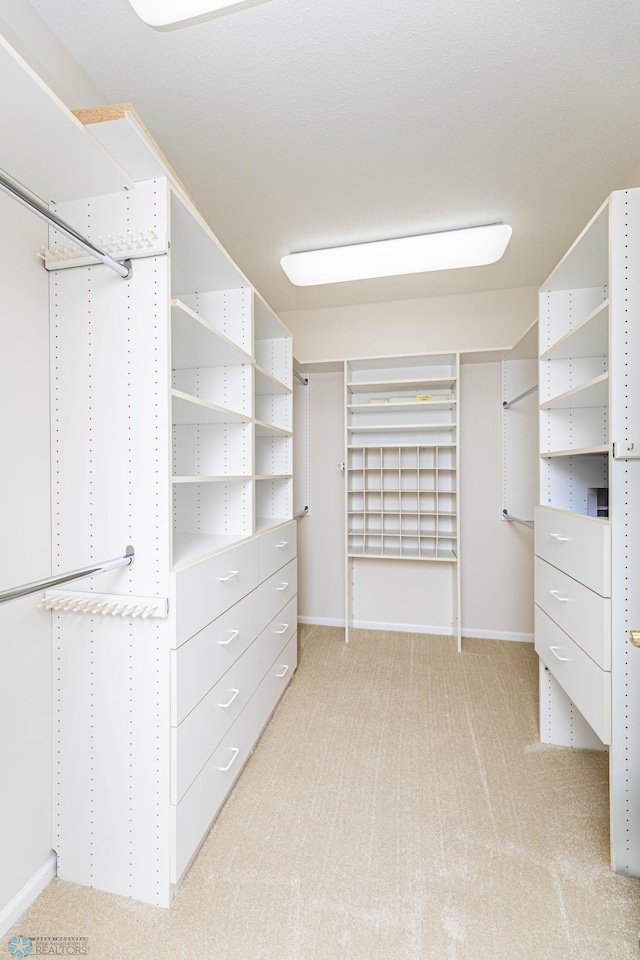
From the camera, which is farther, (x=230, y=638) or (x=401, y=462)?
(x=401, y=462)

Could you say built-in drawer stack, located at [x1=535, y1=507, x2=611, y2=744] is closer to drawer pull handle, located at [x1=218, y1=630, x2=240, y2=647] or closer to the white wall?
drawer pull handle, located at [x1=218, y1=630, x2=240, y2=647]

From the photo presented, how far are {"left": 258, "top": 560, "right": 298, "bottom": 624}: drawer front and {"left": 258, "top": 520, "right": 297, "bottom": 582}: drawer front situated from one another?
0.14 ft

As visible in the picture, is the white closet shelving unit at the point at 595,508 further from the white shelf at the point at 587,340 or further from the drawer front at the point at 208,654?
the drawer front at the point at 208,654

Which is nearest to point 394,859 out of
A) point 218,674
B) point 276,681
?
point 218,674

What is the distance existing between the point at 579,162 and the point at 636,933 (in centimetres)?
270

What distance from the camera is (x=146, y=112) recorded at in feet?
5.27

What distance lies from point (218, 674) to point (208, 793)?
368mm

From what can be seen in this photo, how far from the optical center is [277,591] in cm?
220

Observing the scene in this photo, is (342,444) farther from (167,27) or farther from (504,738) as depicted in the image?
(167,27)

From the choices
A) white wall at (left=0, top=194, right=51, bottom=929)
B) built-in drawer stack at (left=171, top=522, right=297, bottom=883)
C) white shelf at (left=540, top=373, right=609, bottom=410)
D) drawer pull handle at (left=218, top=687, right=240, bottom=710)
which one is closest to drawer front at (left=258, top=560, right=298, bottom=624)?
built-in drawer stack at (left=171, top=522, right=297, bottom=883)

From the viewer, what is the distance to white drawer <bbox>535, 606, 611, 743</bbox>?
1.33m

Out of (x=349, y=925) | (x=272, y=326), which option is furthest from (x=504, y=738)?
(x=272, y=326)

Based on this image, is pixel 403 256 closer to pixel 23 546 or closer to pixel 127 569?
pixel 127 569

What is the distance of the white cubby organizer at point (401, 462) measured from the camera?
10.2 ft
